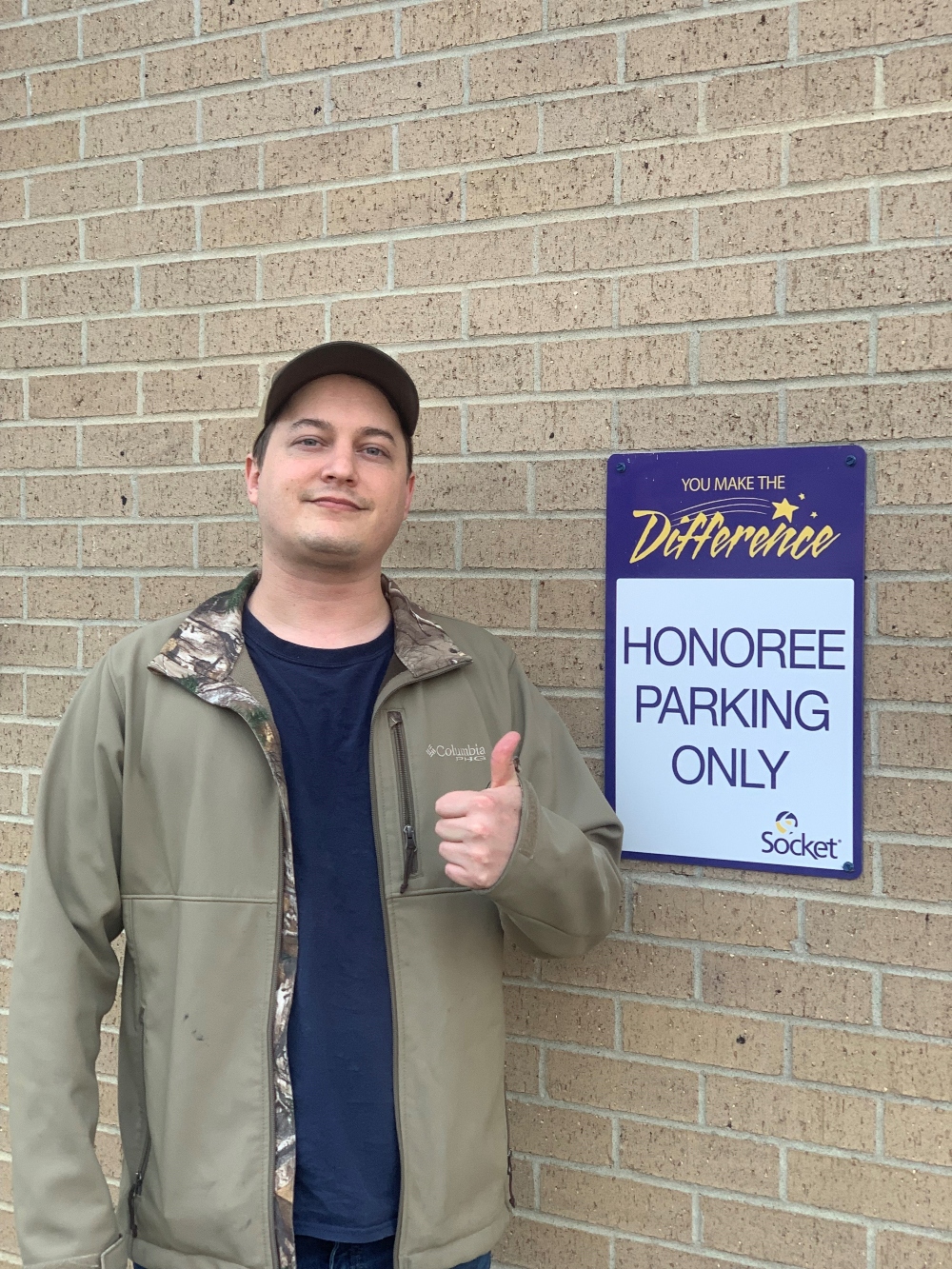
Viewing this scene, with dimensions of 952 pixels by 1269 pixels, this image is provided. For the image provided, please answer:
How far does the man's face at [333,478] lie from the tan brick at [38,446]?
0.94 meters

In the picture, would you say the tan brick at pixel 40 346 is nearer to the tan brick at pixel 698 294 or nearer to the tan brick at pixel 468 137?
the tan brick at pixel 468 137

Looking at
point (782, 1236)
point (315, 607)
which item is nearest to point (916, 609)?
point (315, 607)

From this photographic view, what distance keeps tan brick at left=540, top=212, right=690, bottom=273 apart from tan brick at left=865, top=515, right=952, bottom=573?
74cm

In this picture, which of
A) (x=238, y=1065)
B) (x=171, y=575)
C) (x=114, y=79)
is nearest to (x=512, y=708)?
(x=238, y=1065)

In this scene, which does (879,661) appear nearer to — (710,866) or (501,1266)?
(710,866)

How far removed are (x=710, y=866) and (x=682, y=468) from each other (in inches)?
34.5

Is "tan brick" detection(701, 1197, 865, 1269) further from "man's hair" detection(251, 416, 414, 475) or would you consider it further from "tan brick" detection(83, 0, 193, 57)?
"tan brick" detection(83, 0, 193, 57)

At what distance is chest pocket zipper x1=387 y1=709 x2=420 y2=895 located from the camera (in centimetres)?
215

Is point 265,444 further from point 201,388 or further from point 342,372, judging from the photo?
point 201,388

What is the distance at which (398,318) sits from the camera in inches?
110

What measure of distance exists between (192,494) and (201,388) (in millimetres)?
272

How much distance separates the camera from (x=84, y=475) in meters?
3.08

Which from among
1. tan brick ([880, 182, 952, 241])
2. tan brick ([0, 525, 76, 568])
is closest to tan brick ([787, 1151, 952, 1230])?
tan brick ([880, 182, 952, 241])

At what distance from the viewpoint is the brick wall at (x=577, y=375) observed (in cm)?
239
